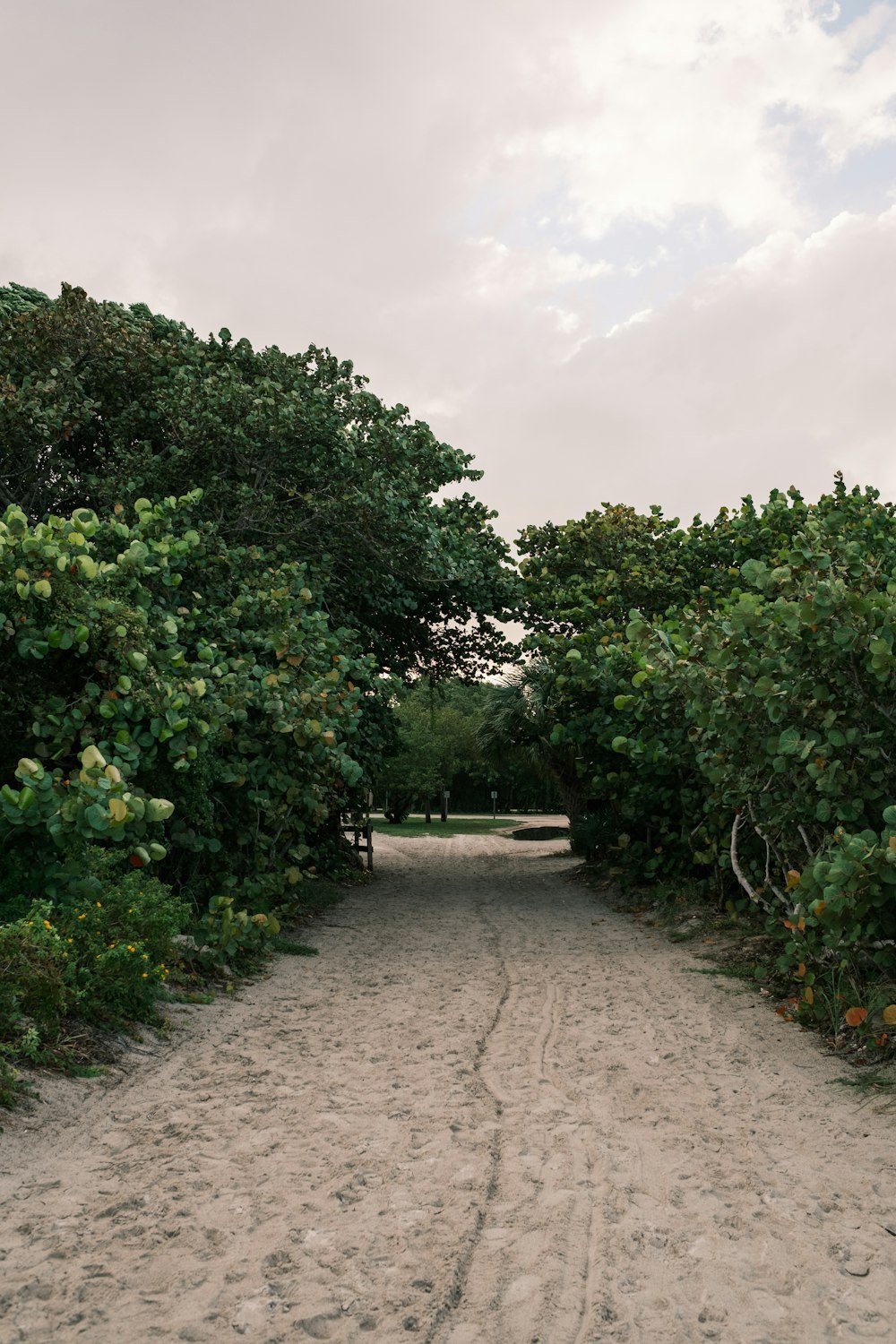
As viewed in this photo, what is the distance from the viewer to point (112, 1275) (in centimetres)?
304

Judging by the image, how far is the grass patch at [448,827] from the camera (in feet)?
108

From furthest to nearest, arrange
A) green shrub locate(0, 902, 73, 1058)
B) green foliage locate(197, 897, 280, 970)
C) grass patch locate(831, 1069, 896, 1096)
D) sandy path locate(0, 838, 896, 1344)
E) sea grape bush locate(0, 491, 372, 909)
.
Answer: green foliage locate(197, 897, 280, 970)
sea grape bush locate(0, 491, 372, 909)
grass patch locate(831, 1069, 896, 1096)
green shrub locate(0, 902, 73, 1058)
sandy path locate(0, 838, 896, 1344)

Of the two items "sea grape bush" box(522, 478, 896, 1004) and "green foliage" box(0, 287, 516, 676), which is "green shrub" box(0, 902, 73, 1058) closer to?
"sea grape bush" box(522, 478, 896, 1004)

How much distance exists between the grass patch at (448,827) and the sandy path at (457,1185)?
83.3 feet

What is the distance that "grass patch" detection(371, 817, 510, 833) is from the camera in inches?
1294

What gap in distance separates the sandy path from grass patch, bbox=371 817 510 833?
25.4 meters

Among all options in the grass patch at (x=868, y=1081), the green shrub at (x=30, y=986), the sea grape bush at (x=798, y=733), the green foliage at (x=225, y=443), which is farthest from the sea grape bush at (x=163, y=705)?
the grass patch at (x=868, y=1081)

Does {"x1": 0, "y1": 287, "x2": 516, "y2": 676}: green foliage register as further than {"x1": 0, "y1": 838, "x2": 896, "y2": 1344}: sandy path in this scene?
Yes

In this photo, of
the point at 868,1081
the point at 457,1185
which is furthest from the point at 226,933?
the point at 868,1081

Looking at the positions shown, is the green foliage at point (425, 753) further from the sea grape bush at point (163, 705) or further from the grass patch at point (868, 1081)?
the grass patch at point (868, 1081)

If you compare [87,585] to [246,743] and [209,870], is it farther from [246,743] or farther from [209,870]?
[209,870]

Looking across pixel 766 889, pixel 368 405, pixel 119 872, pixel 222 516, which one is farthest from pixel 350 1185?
pixel 368 405

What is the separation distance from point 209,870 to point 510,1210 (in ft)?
19.1

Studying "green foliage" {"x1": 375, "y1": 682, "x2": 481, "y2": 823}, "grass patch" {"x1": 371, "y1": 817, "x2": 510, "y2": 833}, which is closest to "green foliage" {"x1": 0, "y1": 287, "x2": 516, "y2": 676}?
"green foliage" {"x1": 375, "y1": 682, "x2": 481, "y2": 823}
